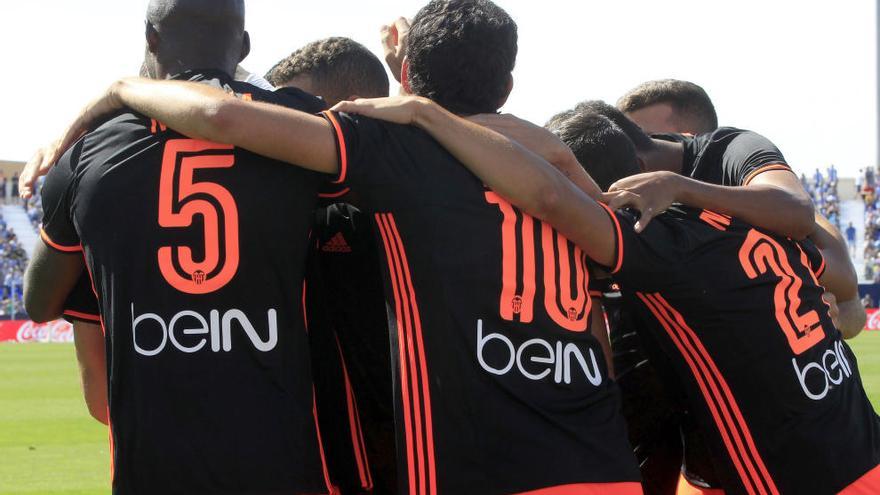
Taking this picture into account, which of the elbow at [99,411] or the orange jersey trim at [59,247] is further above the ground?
the orange jersey trim at [59,247]

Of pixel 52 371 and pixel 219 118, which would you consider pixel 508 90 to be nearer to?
pixel 219 118

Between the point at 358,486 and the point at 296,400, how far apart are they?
555 mm

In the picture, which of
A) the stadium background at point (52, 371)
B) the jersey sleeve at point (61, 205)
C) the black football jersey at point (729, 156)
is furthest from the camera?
the stadium background at point (52, 371)

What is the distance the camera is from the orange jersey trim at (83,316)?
3.02 meters

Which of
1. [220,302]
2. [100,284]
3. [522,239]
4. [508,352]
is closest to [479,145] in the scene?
[522,239]

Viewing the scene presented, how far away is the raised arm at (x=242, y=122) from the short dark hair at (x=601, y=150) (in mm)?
927

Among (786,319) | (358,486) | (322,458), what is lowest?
(358,486)

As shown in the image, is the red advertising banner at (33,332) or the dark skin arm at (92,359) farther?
the red advertising banner at (33,332)

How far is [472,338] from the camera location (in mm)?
2605

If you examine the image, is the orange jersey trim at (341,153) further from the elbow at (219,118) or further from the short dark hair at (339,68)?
the short dark hair at (339,68)

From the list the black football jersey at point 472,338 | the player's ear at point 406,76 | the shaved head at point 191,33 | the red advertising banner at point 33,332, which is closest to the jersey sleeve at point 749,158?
the black football jersey at point 472,338

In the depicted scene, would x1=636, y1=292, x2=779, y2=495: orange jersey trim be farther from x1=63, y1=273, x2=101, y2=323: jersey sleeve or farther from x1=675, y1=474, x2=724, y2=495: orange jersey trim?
x1=63, y1=273, x2=101, y2=323: jersey sleeve

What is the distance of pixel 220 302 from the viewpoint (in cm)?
265

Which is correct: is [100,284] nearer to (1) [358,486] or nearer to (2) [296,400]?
(2) [296,400]
